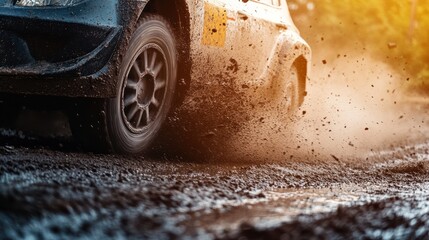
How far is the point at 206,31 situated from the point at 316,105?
12.7 feet

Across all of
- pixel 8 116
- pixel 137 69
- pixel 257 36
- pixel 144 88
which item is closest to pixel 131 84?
pixel 137 69

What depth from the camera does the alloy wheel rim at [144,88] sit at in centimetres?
517

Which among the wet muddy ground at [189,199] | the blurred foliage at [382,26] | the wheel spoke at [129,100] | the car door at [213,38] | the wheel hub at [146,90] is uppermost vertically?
the blurred foliage at [382,26]

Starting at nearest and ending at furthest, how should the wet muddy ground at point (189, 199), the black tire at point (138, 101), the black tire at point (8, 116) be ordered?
1. the wet muddy ground at point (189, 199)
2. the black tire at point (138, 101)
3. the black tire at point (8, 116)

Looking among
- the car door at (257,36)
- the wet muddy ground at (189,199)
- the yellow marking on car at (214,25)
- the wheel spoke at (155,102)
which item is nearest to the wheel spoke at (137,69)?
the wheel spoke at (155,102)

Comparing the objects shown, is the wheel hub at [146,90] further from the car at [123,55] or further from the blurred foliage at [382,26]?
the blurred foliage at [382,26]

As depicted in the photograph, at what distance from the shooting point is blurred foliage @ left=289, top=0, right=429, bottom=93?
2307 cm

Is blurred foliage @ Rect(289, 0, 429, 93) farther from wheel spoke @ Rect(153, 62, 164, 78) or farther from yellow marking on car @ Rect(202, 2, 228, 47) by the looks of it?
wheel spoke @ Rect(153, 62, 164, 78)

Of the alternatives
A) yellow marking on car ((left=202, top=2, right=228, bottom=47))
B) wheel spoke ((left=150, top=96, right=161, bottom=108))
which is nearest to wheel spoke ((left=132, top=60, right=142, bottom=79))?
wheel spoke ((left=150, top=96, right=161, bottom=108))

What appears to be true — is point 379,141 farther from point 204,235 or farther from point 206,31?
point 204,235

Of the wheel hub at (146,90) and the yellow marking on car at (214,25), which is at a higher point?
the yellow marking on car at (214,25)

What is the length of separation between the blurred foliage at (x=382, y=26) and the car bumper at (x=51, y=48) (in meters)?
15.6

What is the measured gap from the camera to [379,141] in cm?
977

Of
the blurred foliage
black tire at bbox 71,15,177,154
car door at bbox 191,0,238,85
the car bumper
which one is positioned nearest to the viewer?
the car bumper
